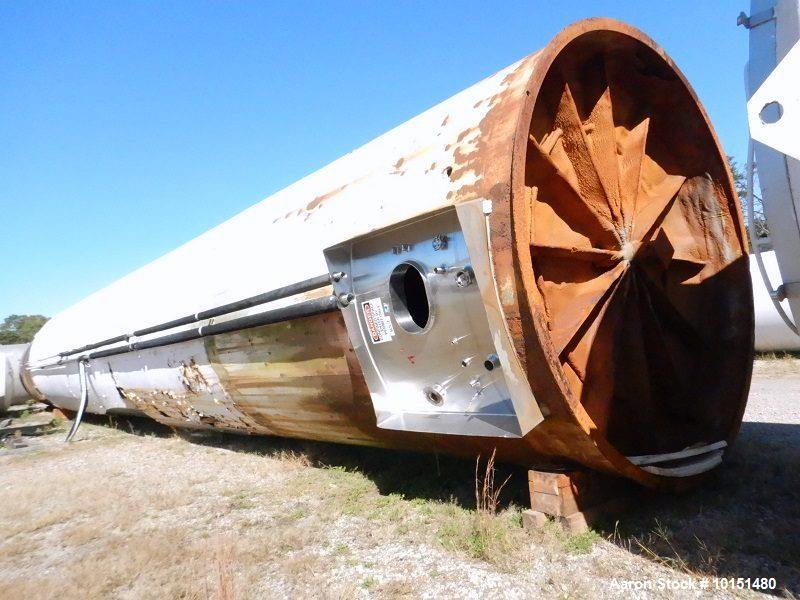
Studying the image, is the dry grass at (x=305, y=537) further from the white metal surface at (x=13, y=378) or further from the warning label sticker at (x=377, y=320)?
the white metal surface at (x=13, y=378)

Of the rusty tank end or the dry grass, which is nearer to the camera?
the dry grass

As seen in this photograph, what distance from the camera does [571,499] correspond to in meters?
3.06

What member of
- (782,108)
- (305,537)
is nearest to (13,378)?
(305,537)

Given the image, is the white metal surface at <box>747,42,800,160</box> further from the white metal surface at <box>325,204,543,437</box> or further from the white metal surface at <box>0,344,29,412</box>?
the white metal surface at <box>0,344,29,412</box>

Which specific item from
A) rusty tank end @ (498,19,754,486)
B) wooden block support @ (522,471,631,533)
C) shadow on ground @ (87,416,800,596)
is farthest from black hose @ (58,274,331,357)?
wooden block support @ (522,471,631,533)

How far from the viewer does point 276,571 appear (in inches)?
126

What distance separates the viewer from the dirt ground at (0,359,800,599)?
8.98 feet

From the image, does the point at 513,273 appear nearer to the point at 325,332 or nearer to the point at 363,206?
the point at 363,206

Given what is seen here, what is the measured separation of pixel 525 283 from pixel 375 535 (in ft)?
6.33

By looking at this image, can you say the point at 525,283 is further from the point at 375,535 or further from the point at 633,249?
the point at 375,535

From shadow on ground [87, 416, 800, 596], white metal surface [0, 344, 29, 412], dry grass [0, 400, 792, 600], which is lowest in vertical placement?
shadow on ground [87, 416, 800, 596]

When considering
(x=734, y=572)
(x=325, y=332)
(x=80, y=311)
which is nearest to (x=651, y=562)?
(x=734, y=572)

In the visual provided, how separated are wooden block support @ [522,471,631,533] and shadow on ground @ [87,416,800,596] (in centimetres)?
11

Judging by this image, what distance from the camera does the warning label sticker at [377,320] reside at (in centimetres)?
327
